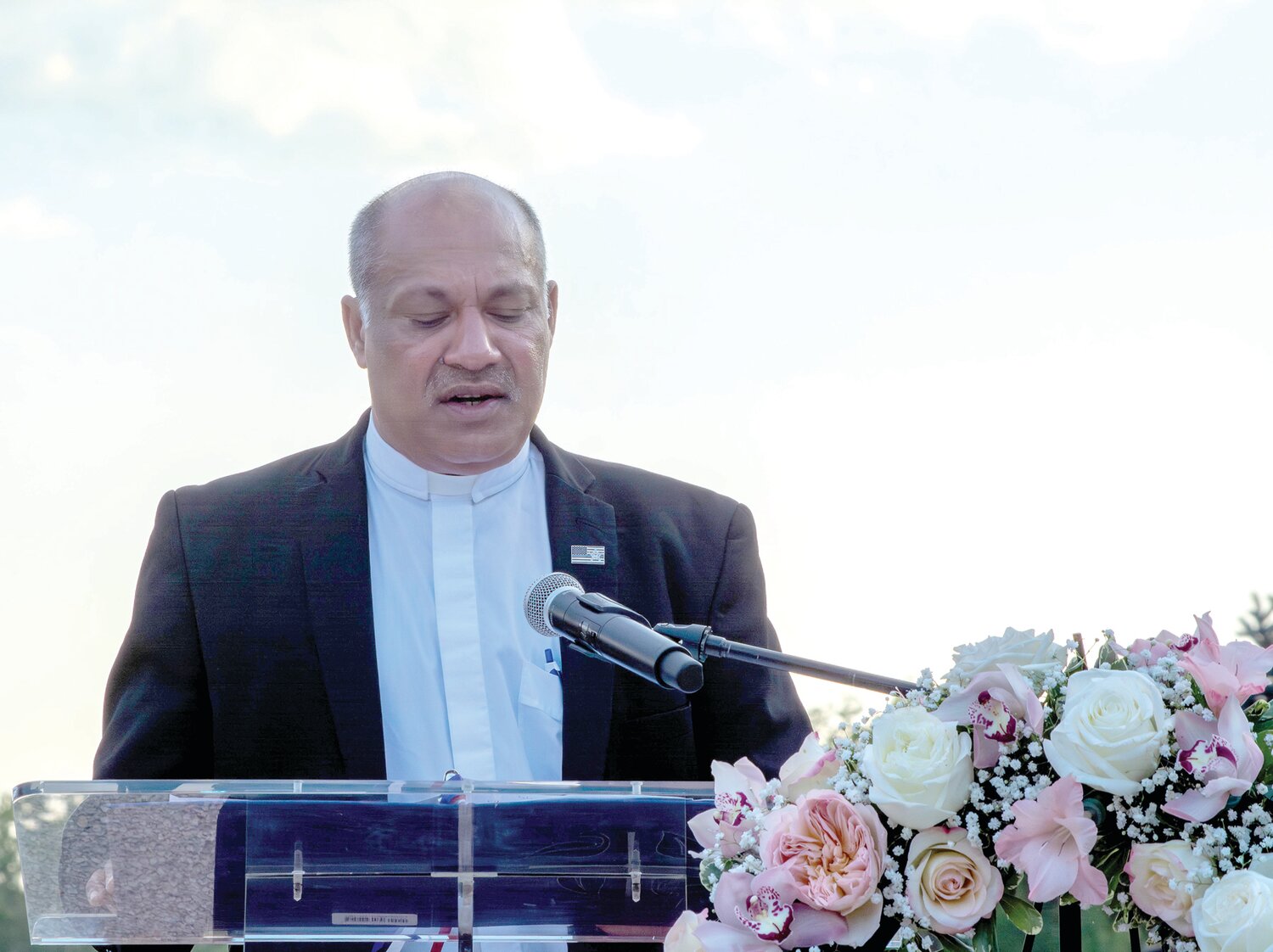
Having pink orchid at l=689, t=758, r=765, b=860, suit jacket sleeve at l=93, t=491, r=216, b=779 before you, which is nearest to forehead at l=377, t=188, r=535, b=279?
suit jacket sleeve at l=93, t=491, r=216, b=779

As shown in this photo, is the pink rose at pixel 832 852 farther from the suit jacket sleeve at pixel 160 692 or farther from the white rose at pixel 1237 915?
the suit jacket sleeve at pixel 160 692

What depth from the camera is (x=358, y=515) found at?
132 inches

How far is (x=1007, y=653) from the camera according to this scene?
1.63m

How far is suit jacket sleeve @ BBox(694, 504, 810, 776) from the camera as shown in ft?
10.6

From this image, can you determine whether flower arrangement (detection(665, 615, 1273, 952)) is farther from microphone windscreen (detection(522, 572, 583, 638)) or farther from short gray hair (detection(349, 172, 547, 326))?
short gray hair (detection(349, 172, 547, 326))

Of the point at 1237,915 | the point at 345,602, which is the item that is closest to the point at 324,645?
the point at 345,602

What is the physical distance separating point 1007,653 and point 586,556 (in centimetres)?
184

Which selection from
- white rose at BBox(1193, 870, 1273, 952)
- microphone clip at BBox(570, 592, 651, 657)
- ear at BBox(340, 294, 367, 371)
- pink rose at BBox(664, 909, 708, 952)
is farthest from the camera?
ear at BBox(340, 294, 367, 371)

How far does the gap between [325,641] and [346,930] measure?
4.06 feet

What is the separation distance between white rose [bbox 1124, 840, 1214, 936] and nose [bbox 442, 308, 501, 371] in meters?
2.00

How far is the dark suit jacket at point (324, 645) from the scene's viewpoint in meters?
3.09

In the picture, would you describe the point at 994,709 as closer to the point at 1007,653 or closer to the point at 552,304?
the point at 1007,653

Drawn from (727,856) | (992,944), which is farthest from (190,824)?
(992,944)

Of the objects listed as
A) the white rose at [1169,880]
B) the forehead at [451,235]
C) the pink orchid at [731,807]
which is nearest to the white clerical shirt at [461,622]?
the forehead at [451,235]
